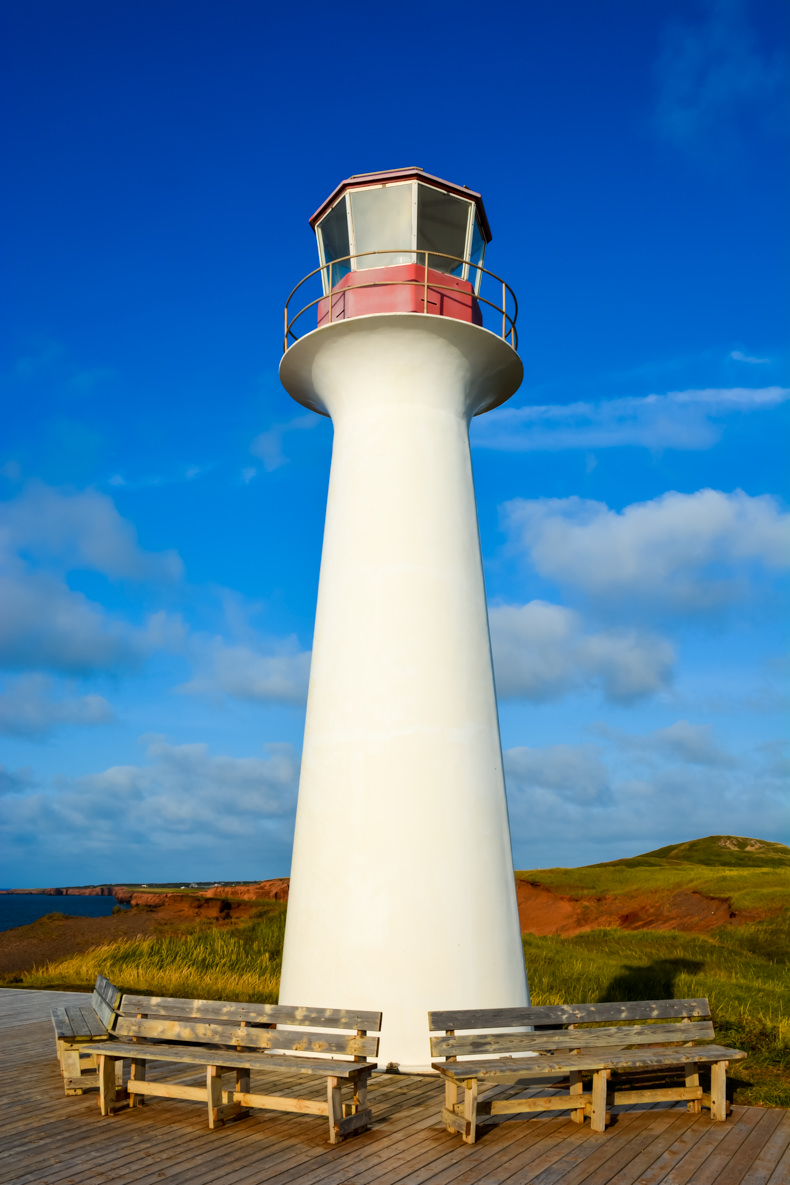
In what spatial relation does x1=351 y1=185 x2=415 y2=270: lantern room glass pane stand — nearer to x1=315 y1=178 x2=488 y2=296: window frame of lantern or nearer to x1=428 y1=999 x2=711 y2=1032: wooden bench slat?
x1=315 y1=178 x2=488 y2=296: window frame of lantern

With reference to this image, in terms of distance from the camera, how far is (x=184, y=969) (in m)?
14.8

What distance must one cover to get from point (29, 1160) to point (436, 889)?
3949mm

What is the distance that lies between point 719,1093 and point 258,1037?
3.52 meters

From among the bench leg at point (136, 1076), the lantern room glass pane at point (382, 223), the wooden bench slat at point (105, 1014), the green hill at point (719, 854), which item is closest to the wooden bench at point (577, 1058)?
the bench leg at point (136, 1076)

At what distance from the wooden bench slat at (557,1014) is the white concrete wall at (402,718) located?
156cm

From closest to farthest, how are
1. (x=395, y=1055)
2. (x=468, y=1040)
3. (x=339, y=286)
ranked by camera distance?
(x=468, y=1040)
(x=395, y=1055)
(x=339, y=286)

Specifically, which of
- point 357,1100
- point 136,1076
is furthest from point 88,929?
point 357,1100

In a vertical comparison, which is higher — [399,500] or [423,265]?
[423,265]

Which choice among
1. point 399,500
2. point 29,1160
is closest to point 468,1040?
point 29,1160

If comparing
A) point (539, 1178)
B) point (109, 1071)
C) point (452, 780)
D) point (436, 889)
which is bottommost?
point (539, 1178)

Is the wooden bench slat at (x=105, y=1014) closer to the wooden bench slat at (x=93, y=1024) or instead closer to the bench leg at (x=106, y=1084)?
the wooden bench slat at (x=93, y=1024)

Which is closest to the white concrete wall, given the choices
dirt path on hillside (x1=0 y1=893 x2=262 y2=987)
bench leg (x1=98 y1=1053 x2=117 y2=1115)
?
bench leg (x1=98 y1=1053 x2=117 y2=1115)

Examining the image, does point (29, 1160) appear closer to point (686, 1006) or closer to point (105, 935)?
point (686, 1006)

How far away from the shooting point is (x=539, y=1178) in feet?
18.0
